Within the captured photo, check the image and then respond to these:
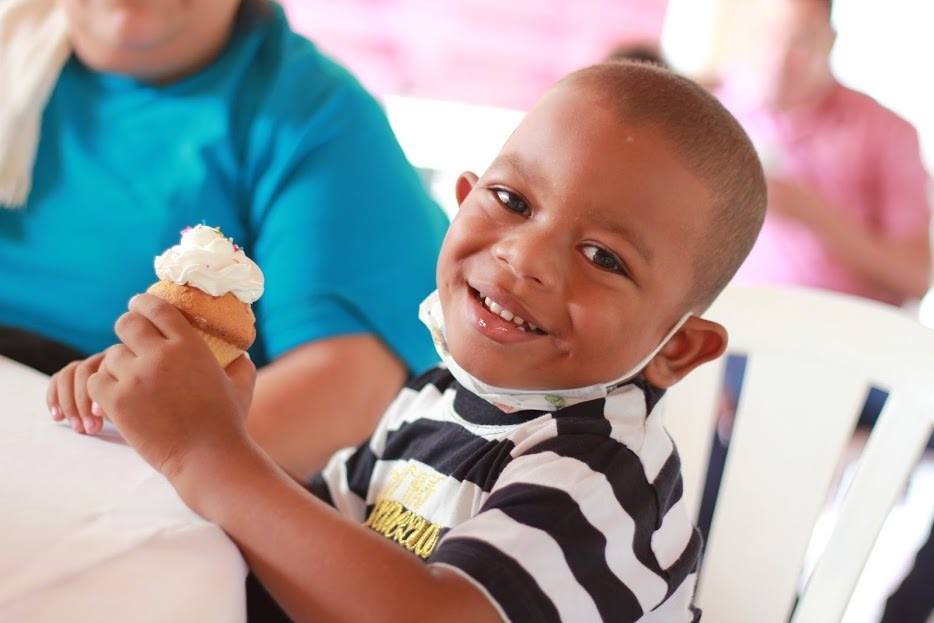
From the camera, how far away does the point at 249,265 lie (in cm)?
94

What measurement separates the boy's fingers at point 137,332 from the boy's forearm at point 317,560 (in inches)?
4.7

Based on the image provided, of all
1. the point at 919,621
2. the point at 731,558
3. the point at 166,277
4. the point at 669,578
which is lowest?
the point at 919,621

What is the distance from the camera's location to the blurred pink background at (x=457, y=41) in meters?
3.81

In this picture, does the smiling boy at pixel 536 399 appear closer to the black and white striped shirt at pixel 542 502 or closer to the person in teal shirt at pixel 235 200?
the black and white striped shirt at pixel 542 502

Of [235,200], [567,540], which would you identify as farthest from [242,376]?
[235,200]

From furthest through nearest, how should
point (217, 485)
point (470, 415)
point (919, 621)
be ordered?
point (919, 621), point (470, 415), point (217, 485)

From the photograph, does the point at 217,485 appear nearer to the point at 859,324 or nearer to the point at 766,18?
the point at 859,324

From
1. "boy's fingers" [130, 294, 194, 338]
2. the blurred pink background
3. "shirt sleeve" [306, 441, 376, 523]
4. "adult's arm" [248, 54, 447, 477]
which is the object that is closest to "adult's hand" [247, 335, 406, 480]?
"adult's arm" [248, 54, 447, 477]

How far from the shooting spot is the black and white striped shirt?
0.83 meters

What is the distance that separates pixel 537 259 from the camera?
3.12 ft

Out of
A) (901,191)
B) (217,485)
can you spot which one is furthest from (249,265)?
(901,191)

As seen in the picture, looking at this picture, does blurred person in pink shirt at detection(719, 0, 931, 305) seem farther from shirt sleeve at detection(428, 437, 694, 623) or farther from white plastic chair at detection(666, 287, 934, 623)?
shirt sleeve at detection(428, 437, 694, 623)

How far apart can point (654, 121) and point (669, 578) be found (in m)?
0.41

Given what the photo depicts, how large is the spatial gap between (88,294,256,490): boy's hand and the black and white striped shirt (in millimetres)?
201
